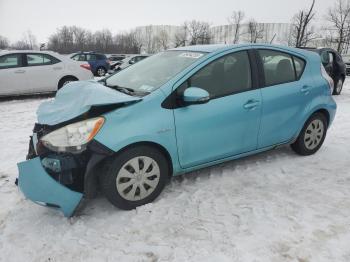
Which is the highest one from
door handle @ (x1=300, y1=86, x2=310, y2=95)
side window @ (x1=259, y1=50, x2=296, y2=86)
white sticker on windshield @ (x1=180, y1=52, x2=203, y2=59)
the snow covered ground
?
white sticker on windshield @ (x1=180, y1=52, x2=203, y2=59)

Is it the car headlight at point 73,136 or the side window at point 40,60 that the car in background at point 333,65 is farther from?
the car headlight at point 73,136

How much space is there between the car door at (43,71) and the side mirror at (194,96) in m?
7.68

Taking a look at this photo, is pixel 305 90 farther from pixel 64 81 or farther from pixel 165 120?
pixel 64 81

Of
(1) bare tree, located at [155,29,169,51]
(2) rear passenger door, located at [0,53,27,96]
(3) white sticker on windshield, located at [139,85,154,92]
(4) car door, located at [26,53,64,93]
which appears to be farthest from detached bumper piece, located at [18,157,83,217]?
(1) bare tree, located at [155,29,169,51]

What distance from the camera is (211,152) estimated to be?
12.2ft

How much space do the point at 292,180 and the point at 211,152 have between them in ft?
3.69

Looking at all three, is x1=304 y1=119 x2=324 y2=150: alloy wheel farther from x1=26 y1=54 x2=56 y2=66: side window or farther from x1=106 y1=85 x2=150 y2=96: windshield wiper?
x1=26 y1=54 x2=56 y2=66: side window

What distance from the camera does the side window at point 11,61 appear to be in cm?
944

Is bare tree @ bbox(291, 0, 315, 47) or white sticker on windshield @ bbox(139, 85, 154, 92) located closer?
white sticker on windshield @ bbox(139, 85, 154, 92)

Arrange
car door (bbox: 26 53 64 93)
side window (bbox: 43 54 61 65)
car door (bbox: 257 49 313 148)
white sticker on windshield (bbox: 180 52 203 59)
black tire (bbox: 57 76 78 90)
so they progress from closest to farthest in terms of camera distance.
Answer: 1. white sticker on windshield (bbox: 180 52 203 59)
2. car door (bbox: 257 49 313 148)
3. car door (bbox: 26 53 64 93)
4. side window (bbox: 43 54 61 65)
5. black tire (bbox: 57 76 78 90)

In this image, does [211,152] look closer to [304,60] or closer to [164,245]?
[164,245]

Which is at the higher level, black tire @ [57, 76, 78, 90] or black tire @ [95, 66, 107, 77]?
black tire @ [95, 66, 107, 77]

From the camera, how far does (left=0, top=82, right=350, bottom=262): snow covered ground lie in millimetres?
2740

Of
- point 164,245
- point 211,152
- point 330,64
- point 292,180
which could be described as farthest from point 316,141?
point 330,64
